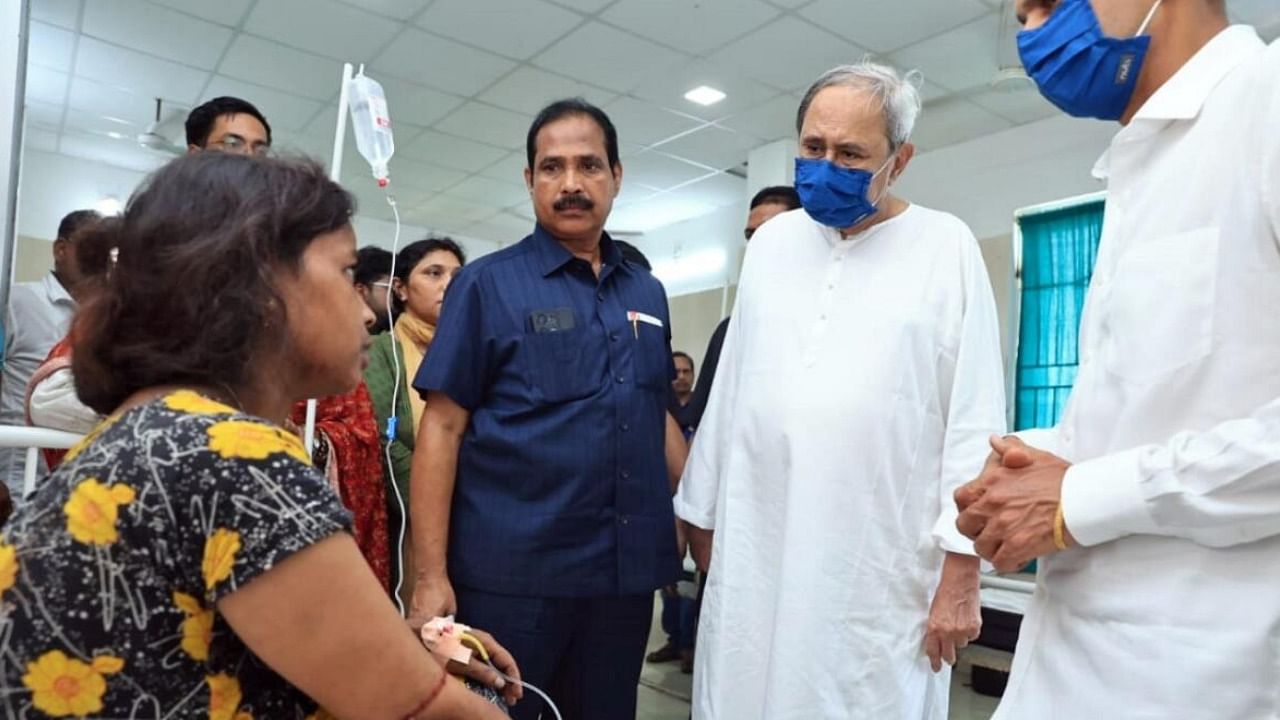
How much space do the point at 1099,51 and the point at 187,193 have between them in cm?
101

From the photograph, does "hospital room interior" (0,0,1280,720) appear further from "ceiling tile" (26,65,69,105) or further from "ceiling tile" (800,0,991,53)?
"ceiling tile" (26,65,69,105)

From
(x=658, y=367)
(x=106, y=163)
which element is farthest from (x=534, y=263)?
(x=106, y=163)

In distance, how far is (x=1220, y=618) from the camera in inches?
31.8

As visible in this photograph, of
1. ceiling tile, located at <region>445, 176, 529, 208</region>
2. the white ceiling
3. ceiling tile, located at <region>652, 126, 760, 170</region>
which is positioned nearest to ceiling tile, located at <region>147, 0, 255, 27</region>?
the white ceiling

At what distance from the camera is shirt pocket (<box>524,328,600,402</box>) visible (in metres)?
1.57

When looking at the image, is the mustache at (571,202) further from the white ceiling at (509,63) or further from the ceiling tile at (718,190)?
the ceiling tile at (718,190)

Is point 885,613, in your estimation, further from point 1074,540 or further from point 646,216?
point 646,216

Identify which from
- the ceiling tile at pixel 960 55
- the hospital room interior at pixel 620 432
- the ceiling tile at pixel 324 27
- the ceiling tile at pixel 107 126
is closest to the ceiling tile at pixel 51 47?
the ceiling tile at pixel 107 126

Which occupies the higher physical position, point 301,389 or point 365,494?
point 301,389

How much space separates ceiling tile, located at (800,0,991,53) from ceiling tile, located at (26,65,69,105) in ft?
15.0

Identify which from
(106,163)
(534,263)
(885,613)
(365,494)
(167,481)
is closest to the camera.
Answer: (167,481)

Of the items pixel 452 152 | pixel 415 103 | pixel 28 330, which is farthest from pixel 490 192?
pixel 28 330

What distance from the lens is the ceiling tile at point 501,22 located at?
4.10m

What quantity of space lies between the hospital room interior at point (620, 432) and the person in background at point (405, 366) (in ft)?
0.04
